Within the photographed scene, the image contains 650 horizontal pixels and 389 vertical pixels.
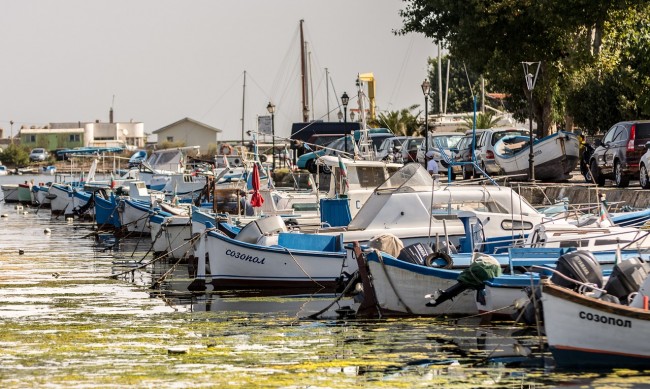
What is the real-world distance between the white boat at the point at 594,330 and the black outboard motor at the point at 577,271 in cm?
173

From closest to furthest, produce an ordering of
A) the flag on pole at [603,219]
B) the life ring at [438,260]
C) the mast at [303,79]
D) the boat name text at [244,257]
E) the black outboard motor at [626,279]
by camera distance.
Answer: the black outboard motor at [626,279]
the life ring at [438,260]
the flag on pole at [603,219]
the boat name text at [244,257]
the mast at [303,79]

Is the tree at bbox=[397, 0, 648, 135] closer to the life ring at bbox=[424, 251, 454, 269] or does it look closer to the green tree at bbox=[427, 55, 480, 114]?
the life ring at bbox=[424, 251, 454, 269]

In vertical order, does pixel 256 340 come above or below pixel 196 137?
below

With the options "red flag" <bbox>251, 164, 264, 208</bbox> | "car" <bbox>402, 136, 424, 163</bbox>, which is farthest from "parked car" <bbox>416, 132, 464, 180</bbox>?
"red flag" <bbox>251, 164, 264, 208</bbox>

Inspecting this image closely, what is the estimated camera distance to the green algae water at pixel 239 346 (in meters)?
16.2

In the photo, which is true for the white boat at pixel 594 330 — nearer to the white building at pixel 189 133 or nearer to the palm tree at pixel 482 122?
the palm tree at pixel 482 122

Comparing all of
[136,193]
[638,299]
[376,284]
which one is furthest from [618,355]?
[136,193]

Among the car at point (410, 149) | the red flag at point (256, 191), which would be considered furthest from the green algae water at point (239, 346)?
the car at point (410, 149)

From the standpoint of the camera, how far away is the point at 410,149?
51.0 metres

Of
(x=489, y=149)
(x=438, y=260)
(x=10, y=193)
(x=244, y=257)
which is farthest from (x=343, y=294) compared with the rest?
(x=10, y=193)

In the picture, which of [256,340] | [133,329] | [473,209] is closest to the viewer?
[256,340]

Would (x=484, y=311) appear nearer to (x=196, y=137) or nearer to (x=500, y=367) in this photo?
(x=500, y=367)

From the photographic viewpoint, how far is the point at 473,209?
2734 cm

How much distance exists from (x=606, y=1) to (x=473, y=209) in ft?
61.5
